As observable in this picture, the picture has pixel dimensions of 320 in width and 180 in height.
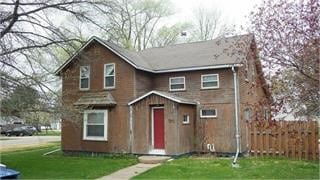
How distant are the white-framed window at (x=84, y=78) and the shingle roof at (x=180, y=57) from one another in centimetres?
129

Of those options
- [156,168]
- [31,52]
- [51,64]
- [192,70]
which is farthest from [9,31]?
[192,70]

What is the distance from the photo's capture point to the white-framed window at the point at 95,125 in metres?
21.0

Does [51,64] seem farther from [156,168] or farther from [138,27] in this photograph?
[138,27]

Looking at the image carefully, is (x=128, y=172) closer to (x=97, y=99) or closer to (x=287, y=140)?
(x=97, y=99)

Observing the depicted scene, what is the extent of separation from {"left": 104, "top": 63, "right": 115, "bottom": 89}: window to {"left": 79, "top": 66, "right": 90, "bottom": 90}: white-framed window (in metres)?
1.28

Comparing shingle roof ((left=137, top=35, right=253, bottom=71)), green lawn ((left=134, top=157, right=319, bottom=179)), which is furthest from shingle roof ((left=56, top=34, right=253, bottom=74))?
green lawn ((left=134, top=157, right=319, bottom=179))

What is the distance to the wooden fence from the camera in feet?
55.5

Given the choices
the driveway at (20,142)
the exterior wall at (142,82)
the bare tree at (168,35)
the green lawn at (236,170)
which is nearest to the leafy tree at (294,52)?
the green lawn at (236,170)

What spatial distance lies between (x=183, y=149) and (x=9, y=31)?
32.6 ft

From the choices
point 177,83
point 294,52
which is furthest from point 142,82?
point 294,52

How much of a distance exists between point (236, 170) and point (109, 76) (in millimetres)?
10031

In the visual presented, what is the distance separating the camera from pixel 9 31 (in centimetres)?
1498

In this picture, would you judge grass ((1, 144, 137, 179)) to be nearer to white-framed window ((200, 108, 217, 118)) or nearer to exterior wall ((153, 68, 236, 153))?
exterior wall ((153, 68, 236, 153))

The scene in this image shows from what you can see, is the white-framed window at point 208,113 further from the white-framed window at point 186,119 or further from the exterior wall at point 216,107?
the white-framed window at point 186,119
